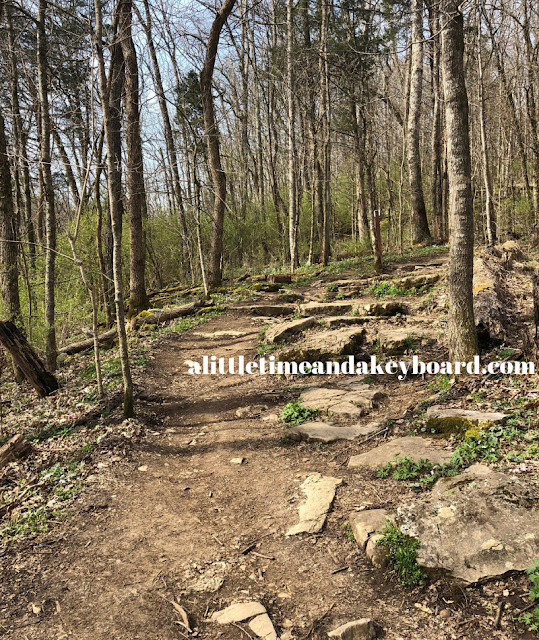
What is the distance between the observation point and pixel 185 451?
5.52 meters

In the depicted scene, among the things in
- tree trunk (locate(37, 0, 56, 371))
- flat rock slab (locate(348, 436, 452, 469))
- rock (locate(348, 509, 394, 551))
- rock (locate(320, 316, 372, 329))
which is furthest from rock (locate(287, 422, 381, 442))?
tree trunk (locate(37, 0, 56, 371))

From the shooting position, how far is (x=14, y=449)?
551 cm

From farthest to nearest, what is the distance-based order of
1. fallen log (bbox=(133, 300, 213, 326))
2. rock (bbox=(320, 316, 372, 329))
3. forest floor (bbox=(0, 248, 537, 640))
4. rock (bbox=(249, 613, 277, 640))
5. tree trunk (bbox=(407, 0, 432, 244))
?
tree trunk (bbox=(407, 0, 432, 244)) < fallen log (bbox=(133, 300, 213, 326)) < rock (bbox=(320, 316, 372, 329)) < forest floor (bbox=(0, 248, 537, 640)) < rock (bbox=(249, 613, 277, 640))

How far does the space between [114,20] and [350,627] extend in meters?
7.52

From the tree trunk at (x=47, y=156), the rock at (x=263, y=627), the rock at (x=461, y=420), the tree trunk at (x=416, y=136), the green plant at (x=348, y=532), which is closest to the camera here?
the rock at (x=263, y=627)

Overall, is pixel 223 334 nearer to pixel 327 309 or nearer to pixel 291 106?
pixel 327 309

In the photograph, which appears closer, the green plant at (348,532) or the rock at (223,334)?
the green plant at (348,532)

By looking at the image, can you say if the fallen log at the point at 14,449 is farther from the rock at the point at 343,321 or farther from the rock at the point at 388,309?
the rock at the point at 388,309

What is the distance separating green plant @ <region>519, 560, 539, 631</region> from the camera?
8.32 ft

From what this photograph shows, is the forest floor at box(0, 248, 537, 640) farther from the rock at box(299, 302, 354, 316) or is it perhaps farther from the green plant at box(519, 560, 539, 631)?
the rock at box(299, 302, 354, 316)

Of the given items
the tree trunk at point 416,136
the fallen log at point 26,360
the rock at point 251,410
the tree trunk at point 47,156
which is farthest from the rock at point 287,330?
the tree trunk at point 416,136

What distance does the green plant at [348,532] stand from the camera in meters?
3.63

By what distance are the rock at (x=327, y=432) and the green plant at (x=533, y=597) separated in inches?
99.0

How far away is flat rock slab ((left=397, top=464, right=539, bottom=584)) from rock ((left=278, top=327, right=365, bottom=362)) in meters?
3.90
